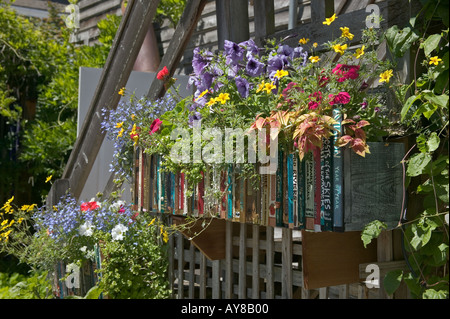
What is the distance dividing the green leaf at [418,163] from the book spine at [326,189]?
0.86 feet

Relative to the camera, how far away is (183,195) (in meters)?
2.93

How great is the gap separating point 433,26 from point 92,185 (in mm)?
3918

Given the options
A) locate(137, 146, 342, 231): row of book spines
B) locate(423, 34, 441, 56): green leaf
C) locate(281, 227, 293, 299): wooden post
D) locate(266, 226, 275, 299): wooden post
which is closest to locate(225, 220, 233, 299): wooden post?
locate(266, 226, 275, 299): wooden post

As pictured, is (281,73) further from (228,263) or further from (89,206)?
(89,206)

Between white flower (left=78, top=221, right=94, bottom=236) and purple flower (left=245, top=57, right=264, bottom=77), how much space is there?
1730mm

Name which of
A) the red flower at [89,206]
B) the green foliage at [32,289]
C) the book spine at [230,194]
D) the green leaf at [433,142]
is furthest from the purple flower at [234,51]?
the green foliage at [32,289]

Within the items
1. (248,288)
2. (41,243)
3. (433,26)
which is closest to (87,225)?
(41,243)

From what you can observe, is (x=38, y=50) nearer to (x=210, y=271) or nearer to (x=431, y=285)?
(x=210, y=271)

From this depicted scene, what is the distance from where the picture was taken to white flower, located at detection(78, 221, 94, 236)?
3.89 m

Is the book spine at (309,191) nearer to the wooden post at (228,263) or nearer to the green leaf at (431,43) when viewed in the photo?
the green leaf at (431,43)

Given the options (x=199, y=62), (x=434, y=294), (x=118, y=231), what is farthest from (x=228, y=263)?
(x=434, y=294)

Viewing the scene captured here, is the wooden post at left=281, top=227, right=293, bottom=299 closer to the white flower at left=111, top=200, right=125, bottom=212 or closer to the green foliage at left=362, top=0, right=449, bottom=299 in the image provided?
the green foliage at left=362, top=0, right=449, bottom=299

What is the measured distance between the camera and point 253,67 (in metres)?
2.63

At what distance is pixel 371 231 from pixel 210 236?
4.73ft
